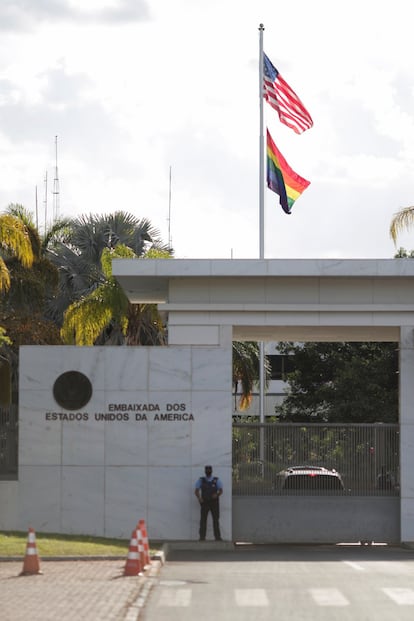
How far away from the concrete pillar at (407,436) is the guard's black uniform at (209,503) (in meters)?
4.55

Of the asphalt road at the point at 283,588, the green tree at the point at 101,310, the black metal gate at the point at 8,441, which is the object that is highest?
the green tree at the point at 101,310

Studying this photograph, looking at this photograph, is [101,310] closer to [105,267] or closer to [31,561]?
[105,267]

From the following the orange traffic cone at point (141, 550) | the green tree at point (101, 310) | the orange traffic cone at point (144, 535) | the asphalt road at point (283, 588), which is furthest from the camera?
the green tree at point (101, 310)

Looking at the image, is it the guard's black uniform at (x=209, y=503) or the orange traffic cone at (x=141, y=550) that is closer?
the orange traffic cone at (x=141, y=550)

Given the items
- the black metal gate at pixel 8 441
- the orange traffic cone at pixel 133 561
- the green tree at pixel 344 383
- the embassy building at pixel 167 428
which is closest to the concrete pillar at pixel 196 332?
the embassy building at pixel 167 428

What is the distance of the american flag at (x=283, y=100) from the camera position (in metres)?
34.8

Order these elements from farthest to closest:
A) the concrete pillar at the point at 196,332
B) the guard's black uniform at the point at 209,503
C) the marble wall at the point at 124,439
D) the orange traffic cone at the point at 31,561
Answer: the concrete pillar at the point at 196,332 < the marble wall at the point at 124,439 < the guard's black uniform at the point at 209,503 < the orange traffic cone at the point at 31,561

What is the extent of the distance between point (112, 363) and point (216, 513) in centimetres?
421

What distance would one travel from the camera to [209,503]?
1107 inches

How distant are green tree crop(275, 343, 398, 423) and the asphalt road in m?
30.5

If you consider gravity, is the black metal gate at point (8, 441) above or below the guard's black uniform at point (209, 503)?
above

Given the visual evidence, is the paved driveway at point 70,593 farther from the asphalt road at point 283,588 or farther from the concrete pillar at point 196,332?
the concrete pillar at point 196,332

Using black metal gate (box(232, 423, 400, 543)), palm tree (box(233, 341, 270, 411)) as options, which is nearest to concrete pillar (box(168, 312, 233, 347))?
black metal gate (box(232, 423, 400, 543))

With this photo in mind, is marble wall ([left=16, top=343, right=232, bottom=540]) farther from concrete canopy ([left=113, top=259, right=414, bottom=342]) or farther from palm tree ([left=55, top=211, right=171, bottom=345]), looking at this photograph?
palm tree ([left=55, top=211, right=171, bottom=345])
